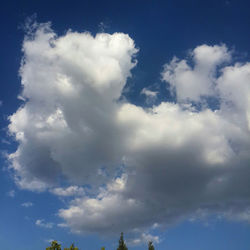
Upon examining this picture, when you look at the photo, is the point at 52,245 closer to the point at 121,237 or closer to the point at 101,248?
the point at 101,248

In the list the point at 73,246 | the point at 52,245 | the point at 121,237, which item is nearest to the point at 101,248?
the point at 73,246

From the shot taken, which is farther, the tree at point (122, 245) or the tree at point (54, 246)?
the tree at point (122, 245)

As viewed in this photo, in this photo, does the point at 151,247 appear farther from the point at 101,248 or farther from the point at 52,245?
the point at 52,245

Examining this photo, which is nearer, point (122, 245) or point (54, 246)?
point (54, 246)

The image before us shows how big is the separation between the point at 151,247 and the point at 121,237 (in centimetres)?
702

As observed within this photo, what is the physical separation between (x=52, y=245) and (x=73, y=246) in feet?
10.7

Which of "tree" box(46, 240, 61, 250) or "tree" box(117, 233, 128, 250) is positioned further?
"tree" box(117, 233, 128, 250)

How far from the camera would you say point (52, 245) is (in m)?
36.2

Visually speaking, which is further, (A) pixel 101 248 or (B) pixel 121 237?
(B) pixel 121 237

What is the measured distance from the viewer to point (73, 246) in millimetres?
37688

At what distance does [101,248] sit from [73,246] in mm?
4297

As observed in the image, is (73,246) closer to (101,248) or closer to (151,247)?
(101,248)

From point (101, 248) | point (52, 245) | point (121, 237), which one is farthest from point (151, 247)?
point (52, 245)

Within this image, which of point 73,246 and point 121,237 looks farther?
point 121,237
